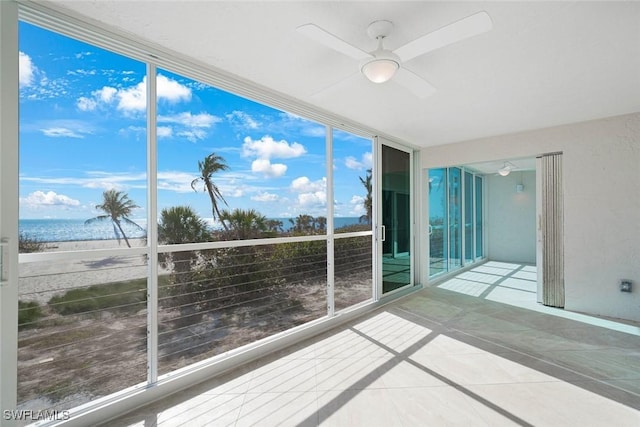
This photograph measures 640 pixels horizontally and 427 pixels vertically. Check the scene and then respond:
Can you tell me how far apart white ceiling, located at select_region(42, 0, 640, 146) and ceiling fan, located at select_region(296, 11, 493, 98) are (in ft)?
0.43

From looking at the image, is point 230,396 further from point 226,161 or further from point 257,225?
point 226,161

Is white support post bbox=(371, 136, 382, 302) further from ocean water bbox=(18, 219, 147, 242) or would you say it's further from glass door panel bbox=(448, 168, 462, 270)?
ocean water bbox=(18, 219, 147, 242)

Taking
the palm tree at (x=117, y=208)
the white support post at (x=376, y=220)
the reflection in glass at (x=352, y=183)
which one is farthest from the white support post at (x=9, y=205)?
the white support post at (x=376, y=220)

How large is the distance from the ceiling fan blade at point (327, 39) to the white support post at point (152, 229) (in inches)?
46.3

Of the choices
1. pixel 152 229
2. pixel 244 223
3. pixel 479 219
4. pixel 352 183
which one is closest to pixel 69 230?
pixel 152 229

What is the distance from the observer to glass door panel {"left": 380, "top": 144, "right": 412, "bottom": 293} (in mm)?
3814

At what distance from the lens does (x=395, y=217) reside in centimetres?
405

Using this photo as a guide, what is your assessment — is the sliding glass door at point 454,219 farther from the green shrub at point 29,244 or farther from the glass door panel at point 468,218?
the green shrub at point 29,244

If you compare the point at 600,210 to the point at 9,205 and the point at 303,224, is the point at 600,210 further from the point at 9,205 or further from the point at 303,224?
the point at 9,205

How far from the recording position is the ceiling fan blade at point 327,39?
1.25 m

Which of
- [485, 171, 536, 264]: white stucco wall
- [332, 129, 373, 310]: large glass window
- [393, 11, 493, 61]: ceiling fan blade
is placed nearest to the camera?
[393, 11, 493, 61]: ceiling fan blade

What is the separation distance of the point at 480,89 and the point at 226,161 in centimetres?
283

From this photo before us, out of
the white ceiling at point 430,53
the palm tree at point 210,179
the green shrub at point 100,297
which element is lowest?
the green shrub at point 100,297

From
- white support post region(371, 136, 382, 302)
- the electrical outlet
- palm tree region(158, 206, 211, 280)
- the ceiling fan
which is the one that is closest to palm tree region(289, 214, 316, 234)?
white support post region(371, 136, 382, 302)
